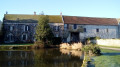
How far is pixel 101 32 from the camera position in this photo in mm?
42938

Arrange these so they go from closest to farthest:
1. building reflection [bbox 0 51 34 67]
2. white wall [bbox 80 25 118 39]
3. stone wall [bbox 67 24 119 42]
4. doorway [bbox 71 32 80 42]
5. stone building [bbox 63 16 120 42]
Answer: building reflection [bbox 0 51 34 67] < stone building [bbox 63 16 120 42] < doorway [bbox 71 32 80 42] < stone wall [bbox 67 24 119 42] < white wall [bbox 80 25 118 39]

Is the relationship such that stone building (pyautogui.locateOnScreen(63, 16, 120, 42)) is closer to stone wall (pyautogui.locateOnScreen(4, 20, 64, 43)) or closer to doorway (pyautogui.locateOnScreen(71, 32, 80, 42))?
doorway (pyautogui.locateOnScreen(71, 32, 80, 42))

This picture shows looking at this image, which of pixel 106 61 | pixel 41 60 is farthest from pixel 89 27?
pixel 106 61

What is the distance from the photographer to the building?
3850cm

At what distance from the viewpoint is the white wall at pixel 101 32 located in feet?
137

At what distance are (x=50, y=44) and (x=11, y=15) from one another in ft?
49.6

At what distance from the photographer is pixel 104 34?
142 feet

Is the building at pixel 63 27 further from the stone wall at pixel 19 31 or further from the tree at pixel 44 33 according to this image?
the tree at pixel 44 33

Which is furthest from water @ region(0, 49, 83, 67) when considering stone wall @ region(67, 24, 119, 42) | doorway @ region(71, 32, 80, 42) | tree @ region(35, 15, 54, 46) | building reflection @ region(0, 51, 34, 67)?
stone wall @ region(67, 24, 119, 42)

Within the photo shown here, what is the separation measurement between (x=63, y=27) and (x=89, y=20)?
8.40 m

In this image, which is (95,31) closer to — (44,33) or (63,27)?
(63,27)

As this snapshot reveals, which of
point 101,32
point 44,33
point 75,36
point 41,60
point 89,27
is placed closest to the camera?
point 41,60

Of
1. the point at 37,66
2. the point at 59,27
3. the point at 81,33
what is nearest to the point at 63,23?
the point at 59,27

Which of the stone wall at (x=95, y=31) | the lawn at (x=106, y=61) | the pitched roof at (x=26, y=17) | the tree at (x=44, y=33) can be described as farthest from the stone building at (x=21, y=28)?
the lawn at (x=106, y=61)
